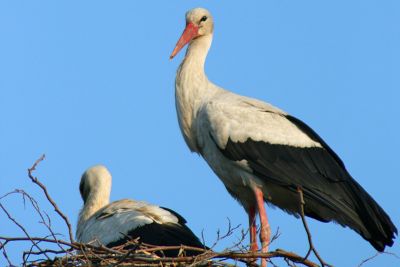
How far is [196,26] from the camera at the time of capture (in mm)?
8727

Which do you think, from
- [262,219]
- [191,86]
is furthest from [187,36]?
[262,219]

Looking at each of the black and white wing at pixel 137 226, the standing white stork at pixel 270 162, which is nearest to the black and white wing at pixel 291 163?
the standing white stork at pixel 270 162

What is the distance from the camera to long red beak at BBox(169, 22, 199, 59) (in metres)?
8.60

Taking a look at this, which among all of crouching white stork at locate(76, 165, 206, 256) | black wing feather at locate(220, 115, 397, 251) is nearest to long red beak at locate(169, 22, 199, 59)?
black wing feather at locate(220, 115, 397, 251)

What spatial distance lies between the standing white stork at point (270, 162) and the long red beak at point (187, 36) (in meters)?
0.41

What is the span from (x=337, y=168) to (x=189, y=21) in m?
1.74

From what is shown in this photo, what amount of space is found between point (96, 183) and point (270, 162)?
1.96 m

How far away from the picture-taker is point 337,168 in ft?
26.3

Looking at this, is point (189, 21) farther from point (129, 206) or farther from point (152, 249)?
point (152, 249)

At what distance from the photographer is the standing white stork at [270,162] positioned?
7738mm

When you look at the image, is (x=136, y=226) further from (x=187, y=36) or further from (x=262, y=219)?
(x=187, y=36)

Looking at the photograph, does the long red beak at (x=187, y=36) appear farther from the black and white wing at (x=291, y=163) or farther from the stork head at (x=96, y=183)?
the stork head at (x=96, y=183)

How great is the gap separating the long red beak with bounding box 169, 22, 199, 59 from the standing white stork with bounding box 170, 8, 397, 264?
16.1 inches

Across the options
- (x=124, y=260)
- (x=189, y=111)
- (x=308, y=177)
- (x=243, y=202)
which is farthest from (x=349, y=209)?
(x=124, y=260)
